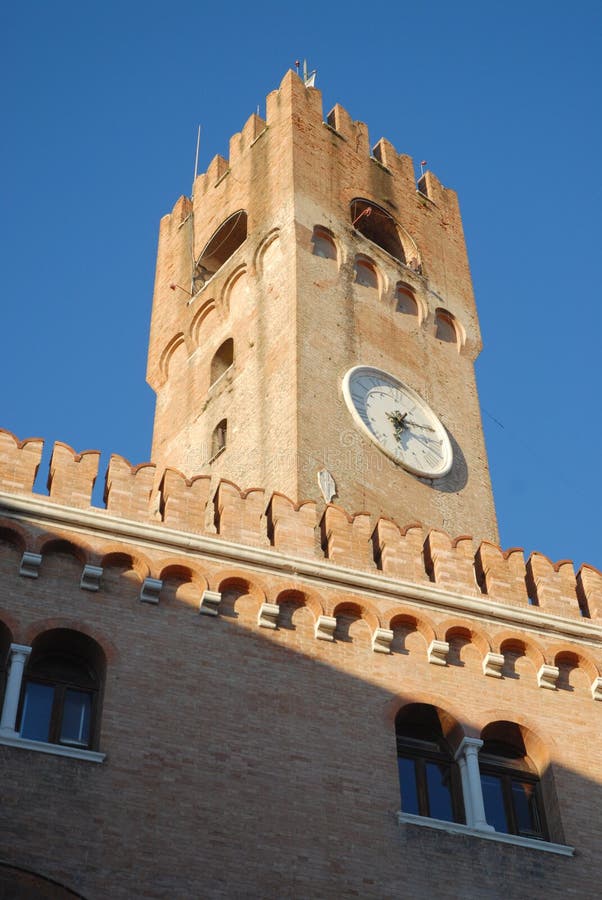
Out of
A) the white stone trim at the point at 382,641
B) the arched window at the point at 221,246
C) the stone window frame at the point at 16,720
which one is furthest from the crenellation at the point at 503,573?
the arched window at the point at 221,246

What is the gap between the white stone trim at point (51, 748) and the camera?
13914mm

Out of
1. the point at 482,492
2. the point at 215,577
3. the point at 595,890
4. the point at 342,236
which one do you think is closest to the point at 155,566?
the point at 215,577

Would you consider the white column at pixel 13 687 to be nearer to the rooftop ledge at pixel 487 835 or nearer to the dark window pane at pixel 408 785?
the rooftop ledge at pixel 487 835

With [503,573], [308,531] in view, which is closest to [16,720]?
[308,531]

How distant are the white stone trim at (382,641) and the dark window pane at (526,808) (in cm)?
185

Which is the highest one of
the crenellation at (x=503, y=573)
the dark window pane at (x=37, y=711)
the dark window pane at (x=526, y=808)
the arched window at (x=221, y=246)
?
the arched window at (x=221, y=246)

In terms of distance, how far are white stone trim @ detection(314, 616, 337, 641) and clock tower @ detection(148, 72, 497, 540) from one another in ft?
11.8

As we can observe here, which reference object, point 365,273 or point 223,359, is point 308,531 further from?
point 365,273

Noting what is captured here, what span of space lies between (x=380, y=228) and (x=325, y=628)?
39.2 feet

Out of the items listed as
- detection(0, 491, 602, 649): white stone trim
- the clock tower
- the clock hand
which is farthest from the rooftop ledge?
the clock hand

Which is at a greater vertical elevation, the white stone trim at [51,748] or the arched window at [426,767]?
the arched window at [426,767]

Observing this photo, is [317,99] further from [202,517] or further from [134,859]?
[134,859]

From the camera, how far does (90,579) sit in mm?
15648

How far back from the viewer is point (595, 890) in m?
14.8
